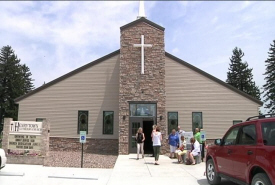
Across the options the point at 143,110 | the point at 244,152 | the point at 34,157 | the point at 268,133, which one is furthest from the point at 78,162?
the point at 268,133

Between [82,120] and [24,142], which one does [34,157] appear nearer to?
[24,142]

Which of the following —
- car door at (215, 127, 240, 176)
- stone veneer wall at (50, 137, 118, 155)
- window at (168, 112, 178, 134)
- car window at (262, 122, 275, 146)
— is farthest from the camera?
window at (168, 112, 178, 134)

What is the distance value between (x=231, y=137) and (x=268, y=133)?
1.88m

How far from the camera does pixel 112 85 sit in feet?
69.9

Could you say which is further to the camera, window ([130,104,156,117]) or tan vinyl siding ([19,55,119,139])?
tan vinyl siding ([19,55,119,139])

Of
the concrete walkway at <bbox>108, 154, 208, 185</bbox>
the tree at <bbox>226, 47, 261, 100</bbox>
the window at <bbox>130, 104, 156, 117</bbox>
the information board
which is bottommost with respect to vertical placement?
the concrete walkway at <bbox>108, 154, 208, 185</bbox>

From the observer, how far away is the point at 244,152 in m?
7.15

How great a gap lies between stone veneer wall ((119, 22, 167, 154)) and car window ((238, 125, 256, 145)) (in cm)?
1104

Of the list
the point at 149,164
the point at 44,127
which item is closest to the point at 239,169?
the point at 149,164

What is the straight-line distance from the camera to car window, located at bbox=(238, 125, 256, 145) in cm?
701

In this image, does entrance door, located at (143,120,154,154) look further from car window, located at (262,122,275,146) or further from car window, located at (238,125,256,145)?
car window, located at (262,122,275,146)

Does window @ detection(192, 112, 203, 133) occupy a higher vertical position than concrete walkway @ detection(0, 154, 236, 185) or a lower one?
higher

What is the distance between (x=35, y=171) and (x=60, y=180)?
1.91m

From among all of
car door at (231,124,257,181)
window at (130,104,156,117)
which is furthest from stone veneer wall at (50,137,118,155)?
car door at (231,124,257,181)
